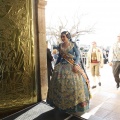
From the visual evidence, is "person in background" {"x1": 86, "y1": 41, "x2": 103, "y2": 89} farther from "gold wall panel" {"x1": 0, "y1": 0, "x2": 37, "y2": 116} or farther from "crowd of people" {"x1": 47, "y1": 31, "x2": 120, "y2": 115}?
"gold wall panel" {"x1": 0, "y1": 0, "x2": 37, "y2": 116}

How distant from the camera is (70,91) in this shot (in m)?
2.79

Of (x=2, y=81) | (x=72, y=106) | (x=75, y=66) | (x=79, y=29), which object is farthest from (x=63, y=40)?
(x=79, y=29)

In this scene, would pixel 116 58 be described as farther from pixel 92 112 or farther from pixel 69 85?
pixel 69 85

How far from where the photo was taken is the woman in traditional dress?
2.79 metres

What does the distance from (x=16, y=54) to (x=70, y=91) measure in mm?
1385

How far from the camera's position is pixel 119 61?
4.68m

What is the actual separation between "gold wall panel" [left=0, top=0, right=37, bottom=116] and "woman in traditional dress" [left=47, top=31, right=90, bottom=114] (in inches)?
31.4

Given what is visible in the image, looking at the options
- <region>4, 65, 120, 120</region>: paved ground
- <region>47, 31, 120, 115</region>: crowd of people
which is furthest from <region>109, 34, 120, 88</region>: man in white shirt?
<region>47, 31, 120, 115</region>: crowd of people

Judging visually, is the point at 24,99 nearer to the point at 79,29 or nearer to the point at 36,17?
the point at 36,17

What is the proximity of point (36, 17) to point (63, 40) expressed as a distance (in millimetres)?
1138

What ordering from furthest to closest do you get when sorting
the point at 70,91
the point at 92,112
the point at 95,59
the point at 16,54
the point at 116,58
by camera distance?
the point at 95,59 < the point at 116,58 < the point at 16,54 < the point at 92,112 < the point at 70,91

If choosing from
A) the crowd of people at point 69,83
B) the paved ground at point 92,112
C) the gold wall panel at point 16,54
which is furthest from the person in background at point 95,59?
the gold wall panel at point 16,54

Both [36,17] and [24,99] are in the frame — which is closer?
A: [24,99]

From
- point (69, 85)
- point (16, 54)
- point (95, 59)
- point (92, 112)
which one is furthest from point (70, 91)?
point (95, 59)
